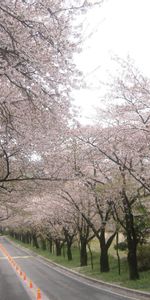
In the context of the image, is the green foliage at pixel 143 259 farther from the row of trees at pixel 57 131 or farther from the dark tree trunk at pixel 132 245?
the dark tree trunk at pixel 132 245

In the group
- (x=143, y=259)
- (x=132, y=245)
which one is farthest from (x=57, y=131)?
(x=143, y=259)

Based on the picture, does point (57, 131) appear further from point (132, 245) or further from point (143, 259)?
point (143, 259)

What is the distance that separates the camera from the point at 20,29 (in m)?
6.88

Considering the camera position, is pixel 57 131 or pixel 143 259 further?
pixel 143 259

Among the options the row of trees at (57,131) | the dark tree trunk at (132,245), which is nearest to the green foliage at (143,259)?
the row of trees at (57,131)

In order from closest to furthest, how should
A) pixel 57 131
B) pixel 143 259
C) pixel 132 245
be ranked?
pixel 57 131 < pixel 132 245 < pixel 143 259

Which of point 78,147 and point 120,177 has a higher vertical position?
point 78,147

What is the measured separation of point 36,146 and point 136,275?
453 inches

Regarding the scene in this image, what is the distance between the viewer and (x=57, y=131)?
12906mm

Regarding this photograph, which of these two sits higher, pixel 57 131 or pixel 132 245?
pixel 57 131

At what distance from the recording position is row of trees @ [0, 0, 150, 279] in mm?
7105

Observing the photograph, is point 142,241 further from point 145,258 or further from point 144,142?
point 144,142

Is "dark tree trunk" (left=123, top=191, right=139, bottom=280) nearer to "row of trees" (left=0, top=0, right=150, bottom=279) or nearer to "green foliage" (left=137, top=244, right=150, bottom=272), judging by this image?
"row of trees" (left=0, top=0, right=150, bottom=279)

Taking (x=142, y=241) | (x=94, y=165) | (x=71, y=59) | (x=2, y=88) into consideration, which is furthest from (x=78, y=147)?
(x=71, y=59)
